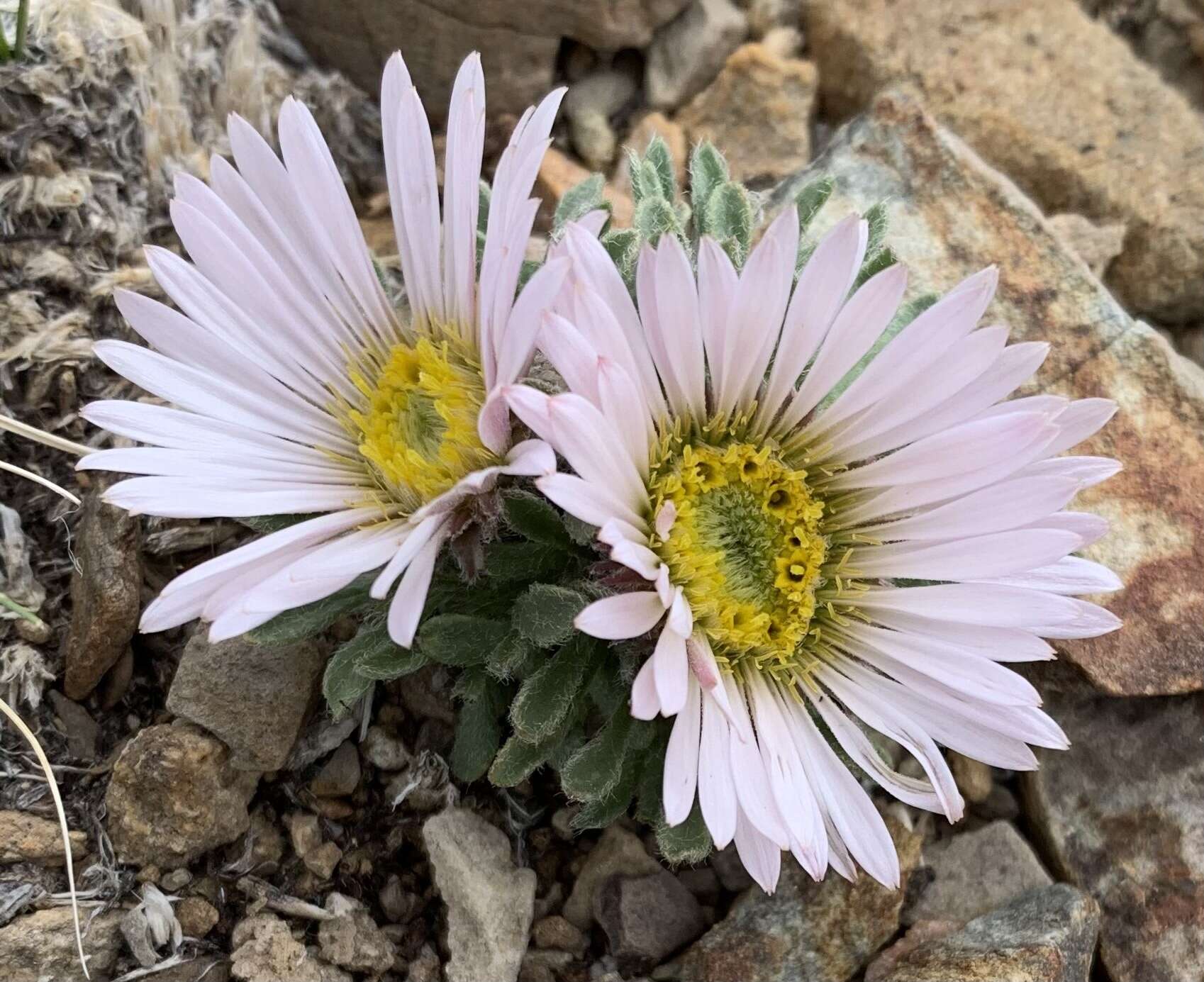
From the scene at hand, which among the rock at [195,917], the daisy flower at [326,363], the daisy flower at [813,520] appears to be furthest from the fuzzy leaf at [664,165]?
the rock at [195,917]

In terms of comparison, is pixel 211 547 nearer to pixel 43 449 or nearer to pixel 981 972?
pixel 43 449

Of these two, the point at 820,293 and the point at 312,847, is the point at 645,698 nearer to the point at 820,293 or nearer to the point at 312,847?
the point at 820,293

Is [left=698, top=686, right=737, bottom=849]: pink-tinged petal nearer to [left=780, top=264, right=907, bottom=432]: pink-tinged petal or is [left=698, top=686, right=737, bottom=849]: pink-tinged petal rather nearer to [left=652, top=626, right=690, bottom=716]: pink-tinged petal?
[left=652, top=626, right=690, bottom=716]: pink-tinged petal

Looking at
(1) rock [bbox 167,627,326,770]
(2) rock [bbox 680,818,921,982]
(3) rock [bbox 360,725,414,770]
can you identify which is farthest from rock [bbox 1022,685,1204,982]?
(1) rock [bbox 167,627,326,770]

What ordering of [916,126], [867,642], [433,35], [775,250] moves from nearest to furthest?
[775,250], [867,642], [916,126], [433,35]

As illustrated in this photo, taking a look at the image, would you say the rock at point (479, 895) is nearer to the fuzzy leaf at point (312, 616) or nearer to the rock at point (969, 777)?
the fuzzy leaf at point (312, 616)

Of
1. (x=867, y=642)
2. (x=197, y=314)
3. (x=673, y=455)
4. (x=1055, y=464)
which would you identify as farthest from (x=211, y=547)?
(x=1055, y=464)
